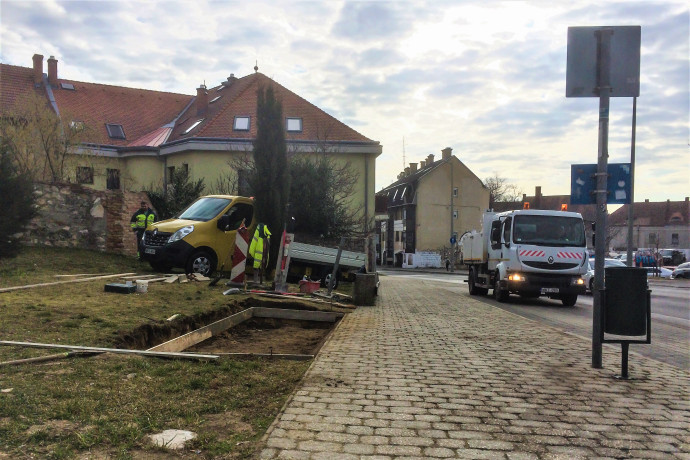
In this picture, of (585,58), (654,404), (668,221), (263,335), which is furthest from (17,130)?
(668,221)

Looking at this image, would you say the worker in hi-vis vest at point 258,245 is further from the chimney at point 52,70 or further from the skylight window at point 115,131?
the chimney at point 52,70

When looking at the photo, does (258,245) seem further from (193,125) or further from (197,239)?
(193,125)

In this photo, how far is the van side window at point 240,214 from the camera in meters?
15.4

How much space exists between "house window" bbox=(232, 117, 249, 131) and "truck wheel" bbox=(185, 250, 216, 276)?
19.3 metres

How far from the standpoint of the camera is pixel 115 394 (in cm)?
427

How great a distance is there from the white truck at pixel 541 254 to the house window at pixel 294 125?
19.1 metres

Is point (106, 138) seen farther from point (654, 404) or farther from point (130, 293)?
point (654, 404)

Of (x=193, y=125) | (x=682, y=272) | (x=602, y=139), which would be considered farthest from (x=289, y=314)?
(x=682, y=272)

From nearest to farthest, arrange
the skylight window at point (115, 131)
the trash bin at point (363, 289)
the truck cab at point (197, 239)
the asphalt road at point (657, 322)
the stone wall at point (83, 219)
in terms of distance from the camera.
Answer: the asphalt road at point (657, 322), the trash bin at point (363, 289), the truck cab at point (197, 239), the stone wall at point (83, 219), the skylight window at point (115, 131)

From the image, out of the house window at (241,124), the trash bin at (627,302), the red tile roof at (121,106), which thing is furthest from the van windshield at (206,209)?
the red tile roof at (121,106)

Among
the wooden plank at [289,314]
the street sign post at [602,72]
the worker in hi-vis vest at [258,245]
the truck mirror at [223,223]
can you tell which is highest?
the street sign post at [602,72]

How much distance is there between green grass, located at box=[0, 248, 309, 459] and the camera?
346cm

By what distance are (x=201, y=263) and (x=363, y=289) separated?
447 cm

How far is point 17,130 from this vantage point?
21484 millimetres
